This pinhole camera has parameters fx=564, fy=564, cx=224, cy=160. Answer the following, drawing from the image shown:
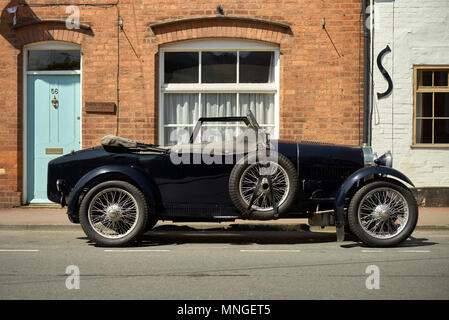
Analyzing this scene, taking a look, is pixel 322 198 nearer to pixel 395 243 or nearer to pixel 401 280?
pixel 395 243

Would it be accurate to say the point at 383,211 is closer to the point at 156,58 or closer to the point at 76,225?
the point at 76,225

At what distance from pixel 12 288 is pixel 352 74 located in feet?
28.1

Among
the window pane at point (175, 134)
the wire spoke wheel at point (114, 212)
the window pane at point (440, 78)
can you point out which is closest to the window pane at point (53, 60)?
the window pane at point (175, 134)

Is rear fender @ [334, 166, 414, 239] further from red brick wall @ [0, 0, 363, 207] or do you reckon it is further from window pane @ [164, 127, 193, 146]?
window pane @ [164, 127, 193, 146]

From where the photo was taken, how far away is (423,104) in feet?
39.1

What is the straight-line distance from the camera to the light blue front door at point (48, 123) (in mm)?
11984

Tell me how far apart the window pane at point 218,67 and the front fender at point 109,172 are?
503 cm

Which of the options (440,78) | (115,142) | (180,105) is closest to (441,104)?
(440,78)

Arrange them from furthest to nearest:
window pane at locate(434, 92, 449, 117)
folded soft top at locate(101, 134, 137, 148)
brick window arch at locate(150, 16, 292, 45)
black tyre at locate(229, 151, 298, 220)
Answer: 1. window pane at locate(434, 92, 449, 117)
2. brick window arch at locate(150, 16, 292, 45)
3. folded soft top at locate(101, 134, 137, 148)
4. black tyre at locate(229, 151, 298, 220)

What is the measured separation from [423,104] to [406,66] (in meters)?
0.89

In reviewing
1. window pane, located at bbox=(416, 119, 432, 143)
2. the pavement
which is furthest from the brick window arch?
the pavement

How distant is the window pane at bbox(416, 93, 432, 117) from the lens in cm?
1189

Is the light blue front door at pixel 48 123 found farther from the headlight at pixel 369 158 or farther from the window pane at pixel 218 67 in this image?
the headlight at pixel 369 158
